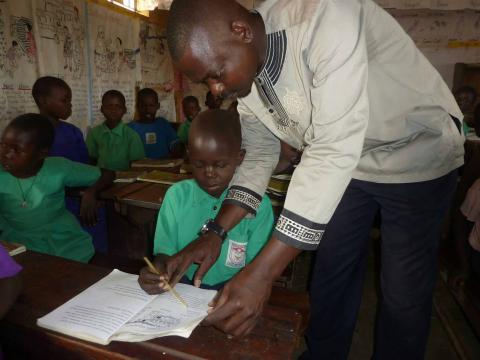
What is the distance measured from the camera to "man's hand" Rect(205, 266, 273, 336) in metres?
0.73

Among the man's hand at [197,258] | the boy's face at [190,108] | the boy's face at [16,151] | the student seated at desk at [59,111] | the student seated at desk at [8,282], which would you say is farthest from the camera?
the boy's face at [190,108]

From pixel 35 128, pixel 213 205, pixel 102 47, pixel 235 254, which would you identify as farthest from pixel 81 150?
pixel 235 254

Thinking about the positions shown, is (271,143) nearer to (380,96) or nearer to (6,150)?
(380,96)

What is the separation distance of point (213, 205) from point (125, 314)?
2.32 ft

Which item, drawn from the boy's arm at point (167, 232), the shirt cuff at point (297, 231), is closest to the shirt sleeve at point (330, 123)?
the shirt cuff at point (297, 231)

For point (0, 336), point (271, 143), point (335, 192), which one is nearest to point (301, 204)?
point (335, 192)

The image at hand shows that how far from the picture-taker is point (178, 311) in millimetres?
865

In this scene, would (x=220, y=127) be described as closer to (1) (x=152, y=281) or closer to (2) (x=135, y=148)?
(1) (x=152, y=281)

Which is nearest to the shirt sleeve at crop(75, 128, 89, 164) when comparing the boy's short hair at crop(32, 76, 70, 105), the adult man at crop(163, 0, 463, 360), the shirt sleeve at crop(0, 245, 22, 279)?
the boy's short hair at crop(32, 76, 70, 105)

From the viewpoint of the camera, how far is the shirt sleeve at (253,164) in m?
1.26

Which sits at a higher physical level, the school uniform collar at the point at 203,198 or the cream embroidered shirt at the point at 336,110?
the cream embroidered shirt at the point at 336,110

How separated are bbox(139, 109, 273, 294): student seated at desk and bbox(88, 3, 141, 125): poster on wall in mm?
2838

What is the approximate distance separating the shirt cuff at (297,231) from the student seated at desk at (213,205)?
25.0 inches

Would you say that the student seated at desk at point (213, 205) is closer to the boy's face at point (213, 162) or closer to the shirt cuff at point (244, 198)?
the boy's face at point (213, 162)
